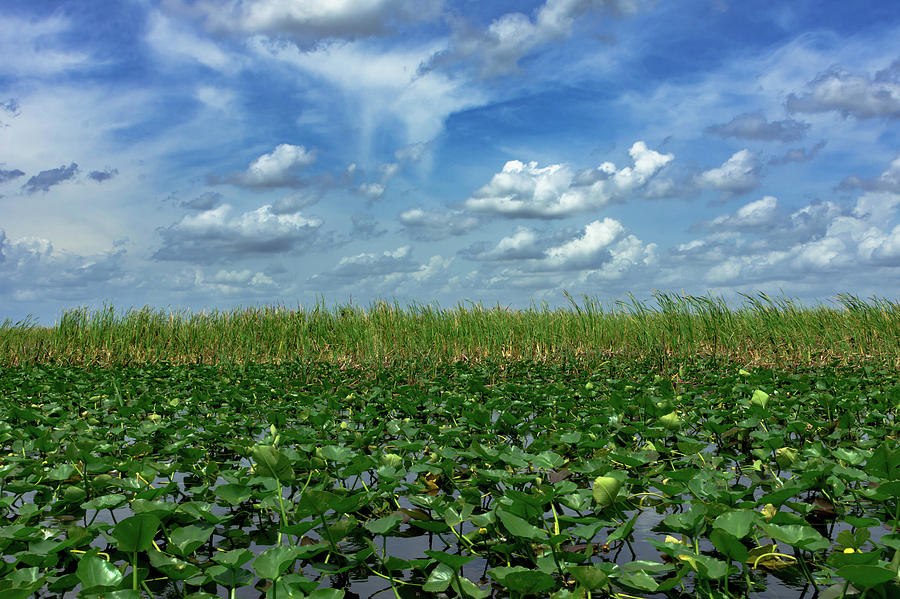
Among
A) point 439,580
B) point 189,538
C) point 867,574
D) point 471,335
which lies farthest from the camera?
point 471,335

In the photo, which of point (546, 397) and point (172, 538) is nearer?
point (172, 538)

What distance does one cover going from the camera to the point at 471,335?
32.8ft

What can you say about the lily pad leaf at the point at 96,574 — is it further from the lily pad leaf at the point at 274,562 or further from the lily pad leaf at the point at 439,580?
the lily pad leaf at the point at 439,580

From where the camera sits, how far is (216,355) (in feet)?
34.3

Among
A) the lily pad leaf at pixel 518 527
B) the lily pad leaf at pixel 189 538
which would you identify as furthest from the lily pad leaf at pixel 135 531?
the lily pad leaf at pixel 518 527

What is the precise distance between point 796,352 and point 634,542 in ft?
26.0

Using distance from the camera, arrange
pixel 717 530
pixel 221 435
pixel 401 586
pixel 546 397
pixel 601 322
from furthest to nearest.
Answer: pixel 601 322, pixel 546 397, pixel 221 435, pixel 401 586, pixel 717 530

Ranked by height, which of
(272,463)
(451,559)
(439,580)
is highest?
(272,463)

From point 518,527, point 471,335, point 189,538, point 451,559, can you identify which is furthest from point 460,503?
point 471,335

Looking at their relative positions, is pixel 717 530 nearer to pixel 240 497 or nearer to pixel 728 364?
pixel 240 497

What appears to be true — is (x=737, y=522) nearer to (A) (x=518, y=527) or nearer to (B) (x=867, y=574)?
(B) (x=867, y=574)

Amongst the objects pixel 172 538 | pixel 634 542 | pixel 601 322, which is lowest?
pixel 634 542

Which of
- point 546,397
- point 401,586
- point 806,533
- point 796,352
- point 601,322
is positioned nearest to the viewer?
point 806,533

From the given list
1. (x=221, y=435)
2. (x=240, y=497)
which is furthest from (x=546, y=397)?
(x=240, y=497)
